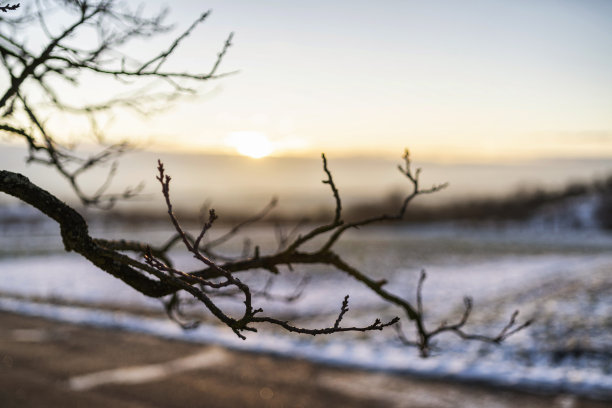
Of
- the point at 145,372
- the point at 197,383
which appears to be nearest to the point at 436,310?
the point at 197,383

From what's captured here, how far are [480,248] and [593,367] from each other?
31390 millimetres

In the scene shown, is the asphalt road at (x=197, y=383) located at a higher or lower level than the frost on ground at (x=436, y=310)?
lower

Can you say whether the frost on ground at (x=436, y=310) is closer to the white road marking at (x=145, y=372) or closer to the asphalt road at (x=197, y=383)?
the asphalt road at (x=197, y=383)

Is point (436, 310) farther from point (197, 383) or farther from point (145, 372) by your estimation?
point (145, 372)

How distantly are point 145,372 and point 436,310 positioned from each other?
9865mm

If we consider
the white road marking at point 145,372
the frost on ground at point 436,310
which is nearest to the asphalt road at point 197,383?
the white road marking at point 145,372

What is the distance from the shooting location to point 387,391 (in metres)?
9.27

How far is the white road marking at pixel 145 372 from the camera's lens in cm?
967

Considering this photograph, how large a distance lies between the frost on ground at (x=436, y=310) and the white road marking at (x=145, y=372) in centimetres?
118

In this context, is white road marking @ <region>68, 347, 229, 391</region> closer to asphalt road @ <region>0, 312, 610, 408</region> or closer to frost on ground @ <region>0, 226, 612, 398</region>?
asphalt road @ <region>0, 312, 610, 408</region>

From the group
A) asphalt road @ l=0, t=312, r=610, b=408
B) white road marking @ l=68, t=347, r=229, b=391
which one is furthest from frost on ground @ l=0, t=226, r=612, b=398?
white road marking @ l=68, t=347, r=229, b=391

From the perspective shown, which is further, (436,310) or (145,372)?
(436,310)

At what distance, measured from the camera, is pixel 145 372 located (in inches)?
403

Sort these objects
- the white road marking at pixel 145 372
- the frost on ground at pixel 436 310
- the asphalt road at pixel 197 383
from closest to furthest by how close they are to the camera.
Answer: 1. the asphalt road at pixel 197 383
2. the white road marking at pixel 145 372
3. the frost on ground at pixel 436 310
